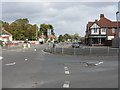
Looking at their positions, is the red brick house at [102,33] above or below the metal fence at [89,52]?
above

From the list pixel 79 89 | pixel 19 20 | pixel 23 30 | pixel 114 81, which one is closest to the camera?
pixel 79 89

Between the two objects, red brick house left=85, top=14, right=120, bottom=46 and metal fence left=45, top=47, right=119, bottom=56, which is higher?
red brick house left=85, top=14, right=120, bottom=46

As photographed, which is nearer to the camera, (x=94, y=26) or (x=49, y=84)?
(x=49, y=84)

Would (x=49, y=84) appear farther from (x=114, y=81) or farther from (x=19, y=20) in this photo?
(x=19, y=20)

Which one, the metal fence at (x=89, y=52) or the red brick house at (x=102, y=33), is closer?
the metal fence at (x=89, y=52)

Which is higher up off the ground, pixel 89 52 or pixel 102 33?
pixel 102 33

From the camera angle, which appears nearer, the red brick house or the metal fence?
the metal fence

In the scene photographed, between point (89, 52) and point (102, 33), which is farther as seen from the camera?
point (102, 33)

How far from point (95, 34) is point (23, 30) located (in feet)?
143

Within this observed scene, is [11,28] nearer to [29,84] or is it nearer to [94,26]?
[94,26]

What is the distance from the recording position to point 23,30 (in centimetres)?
9838

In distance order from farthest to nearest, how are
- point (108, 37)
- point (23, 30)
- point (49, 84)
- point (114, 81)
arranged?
1. point (23, 30)
2. point (108, 37)
3. point (114, 81)
4. point (49, 84)

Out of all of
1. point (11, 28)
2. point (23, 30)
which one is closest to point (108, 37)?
point (23, 30)

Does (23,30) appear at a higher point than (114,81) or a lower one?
higher
